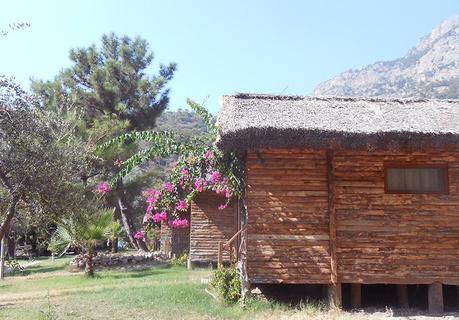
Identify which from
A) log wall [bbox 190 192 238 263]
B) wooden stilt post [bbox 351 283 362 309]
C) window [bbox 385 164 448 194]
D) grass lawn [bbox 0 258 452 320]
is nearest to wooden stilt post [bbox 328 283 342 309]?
grass lawn [bbox 0 258 452 320]

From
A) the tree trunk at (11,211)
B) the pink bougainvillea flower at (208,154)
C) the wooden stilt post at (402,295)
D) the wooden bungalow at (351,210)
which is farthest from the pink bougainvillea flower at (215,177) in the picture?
the tree trunk at (11,211)

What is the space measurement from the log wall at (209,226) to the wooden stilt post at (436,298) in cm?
955

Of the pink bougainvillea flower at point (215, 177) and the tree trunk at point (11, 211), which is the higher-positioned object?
the pink bougainvillea flower at point (215, 177)

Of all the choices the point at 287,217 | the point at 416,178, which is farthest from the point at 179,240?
the point at 416,178

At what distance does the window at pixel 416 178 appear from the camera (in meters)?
9.79

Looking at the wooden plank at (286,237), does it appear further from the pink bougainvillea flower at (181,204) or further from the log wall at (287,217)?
the pink bougainvillea flower at (181,204)

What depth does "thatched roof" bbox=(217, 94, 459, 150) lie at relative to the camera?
8.92 m

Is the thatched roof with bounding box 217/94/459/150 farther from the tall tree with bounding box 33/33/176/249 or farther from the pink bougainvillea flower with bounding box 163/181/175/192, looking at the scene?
the tall tree with bounding box 33/33/176/249

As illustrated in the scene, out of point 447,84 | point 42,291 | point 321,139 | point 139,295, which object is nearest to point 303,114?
point 321,139

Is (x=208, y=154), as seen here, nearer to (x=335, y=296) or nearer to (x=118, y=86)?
(x=335, y=296)

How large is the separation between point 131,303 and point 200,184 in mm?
3028

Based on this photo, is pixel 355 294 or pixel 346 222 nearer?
pixel 346 222

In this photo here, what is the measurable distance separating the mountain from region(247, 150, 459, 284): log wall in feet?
→ 347

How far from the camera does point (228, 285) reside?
33.8ft
